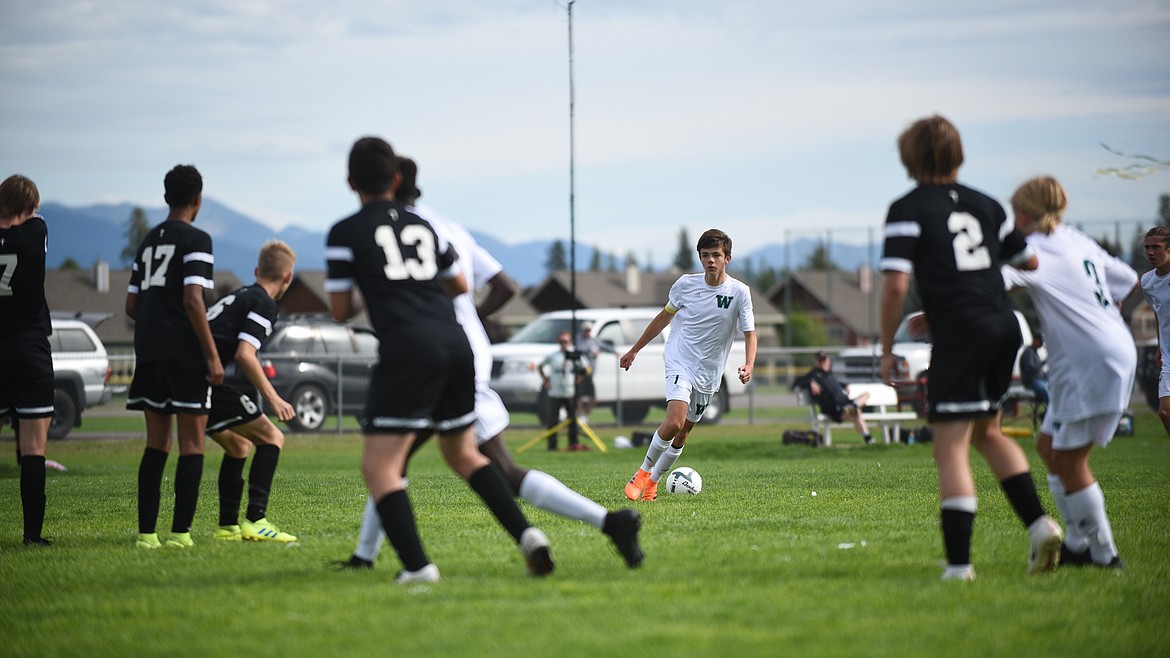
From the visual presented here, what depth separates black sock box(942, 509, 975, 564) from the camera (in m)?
5.57

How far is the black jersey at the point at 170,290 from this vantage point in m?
7.05

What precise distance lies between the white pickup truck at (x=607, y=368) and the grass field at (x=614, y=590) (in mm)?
12963

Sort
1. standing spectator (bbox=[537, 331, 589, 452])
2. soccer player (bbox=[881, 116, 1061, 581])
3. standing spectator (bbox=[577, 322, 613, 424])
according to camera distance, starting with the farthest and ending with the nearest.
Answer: standing spectator (bbox=[577, 322, 613, 424]) < standing spectator (bbox=[537, 331, 589, 452]) < soccer player (bbox=[881, 116, 1061, 581])

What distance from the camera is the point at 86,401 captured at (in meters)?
20.8

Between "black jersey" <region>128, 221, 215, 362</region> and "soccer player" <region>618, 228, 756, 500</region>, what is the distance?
13.4 ft

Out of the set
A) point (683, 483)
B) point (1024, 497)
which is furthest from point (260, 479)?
point (1024, 497)

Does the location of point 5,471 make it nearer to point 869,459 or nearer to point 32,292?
point 32,292


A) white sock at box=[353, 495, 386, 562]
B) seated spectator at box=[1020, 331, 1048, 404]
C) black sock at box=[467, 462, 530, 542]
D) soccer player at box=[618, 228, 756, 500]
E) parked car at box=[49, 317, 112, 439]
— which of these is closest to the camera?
black sock at box=[467, 462, 530, 542]

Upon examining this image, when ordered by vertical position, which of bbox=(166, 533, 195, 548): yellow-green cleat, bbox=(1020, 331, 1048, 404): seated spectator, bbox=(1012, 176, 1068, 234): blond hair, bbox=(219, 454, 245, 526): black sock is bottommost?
bbox=(1020, 331, 1048, 404): seated spectator

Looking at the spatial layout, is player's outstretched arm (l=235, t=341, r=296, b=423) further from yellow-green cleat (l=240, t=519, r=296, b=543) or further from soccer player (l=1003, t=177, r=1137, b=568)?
soccer player (l=1003, t=177, r=1137, b=568)

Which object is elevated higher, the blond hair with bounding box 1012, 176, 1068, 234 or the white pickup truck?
the blond hair with bounding box 1012, 176, 1068, 234

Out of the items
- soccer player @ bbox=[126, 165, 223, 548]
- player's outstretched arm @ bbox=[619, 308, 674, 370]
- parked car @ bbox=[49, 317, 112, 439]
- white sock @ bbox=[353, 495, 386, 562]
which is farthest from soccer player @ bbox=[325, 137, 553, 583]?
parked car @ bbox=[49, 317, 112, 439]

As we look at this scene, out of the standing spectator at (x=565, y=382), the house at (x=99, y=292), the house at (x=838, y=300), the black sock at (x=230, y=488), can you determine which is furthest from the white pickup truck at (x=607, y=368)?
the house at (x=838, y=300)

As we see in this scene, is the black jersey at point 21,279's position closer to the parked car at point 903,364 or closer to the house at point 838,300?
the parked car at point 903,364
